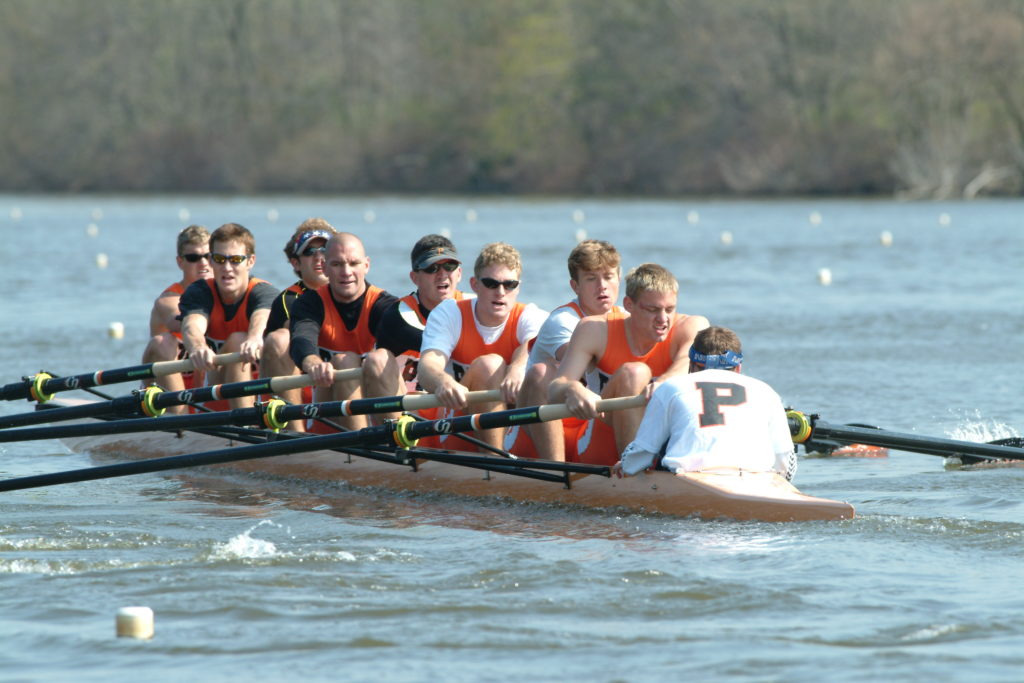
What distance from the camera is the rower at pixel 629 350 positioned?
6.41m

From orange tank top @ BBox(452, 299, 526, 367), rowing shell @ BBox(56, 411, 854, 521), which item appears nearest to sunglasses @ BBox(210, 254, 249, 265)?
rowing shell @ BBox(56, 411, 854, 521)

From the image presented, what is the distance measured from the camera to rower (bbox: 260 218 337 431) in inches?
324

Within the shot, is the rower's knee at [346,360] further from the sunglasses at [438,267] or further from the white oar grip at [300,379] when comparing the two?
the sunglasses at [438,267]

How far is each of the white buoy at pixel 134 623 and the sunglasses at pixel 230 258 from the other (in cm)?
372

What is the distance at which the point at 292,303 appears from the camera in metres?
8.14

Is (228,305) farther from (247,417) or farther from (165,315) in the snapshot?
(247,417)

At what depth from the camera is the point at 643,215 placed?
39.4 meters

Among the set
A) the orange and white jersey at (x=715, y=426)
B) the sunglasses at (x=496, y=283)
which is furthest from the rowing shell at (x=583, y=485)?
the sunglasses at (x=496, y=283)

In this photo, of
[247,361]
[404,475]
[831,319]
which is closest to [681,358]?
[404,475]

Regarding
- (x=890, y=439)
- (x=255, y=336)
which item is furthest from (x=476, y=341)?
(x=890, y=439)

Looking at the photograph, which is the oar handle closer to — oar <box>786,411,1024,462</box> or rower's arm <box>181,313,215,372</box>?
rower's arm <box>181,313,215,372</box>

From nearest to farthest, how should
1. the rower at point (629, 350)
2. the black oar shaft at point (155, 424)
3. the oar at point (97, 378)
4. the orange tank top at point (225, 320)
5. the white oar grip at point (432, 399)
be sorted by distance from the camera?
1. the rower at point (629, 350)
2. the white oar grip at point (432, 399)
3. the black oar shaft at point (155, 424)
4. the oar at point (97, 378)
5. the orange tank top at point (225, 320)


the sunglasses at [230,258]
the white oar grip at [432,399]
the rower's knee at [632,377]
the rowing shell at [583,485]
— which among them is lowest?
the rowing shell at [583,485]

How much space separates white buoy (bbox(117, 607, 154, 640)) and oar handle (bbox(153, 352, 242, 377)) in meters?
3.28
